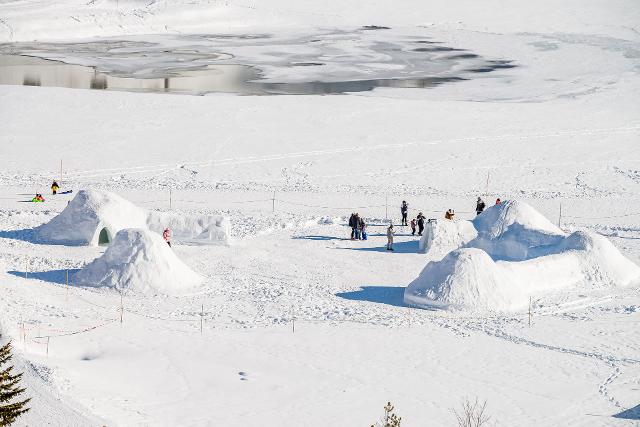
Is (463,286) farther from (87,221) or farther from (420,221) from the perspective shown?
(87,221)

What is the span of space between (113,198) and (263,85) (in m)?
28.6

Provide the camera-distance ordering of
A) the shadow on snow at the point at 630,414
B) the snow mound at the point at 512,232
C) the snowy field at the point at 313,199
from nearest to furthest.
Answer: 1. the shadow on snow at the point at 630,414
2. the snowy field at the point at 313,199
3. the snow mound at the point at 512,232

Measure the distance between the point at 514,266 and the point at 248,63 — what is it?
41230 millimetres

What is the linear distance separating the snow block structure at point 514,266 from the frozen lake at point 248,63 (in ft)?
86.6

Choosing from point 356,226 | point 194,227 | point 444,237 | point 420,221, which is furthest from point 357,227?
point 194,227

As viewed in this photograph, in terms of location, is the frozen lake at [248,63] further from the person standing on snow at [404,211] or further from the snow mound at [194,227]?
the snow mound at [194,227]

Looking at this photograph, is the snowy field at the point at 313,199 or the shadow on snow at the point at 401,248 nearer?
the snowy field at the point at 313,199

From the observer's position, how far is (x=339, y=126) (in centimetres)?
5078

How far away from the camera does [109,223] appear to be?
107 ft

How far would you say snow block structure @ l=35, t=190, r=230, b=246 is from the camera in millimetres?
32562

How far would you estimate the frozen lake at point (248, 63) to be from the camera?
6066cm

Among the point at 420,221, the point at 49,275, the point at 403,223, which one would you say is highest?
the point at 420,221

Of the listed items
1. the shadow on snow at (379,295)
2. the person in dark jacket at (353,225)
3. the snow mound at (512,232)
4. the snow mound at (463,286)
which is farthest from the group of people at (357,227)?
the snow mound at (463,286)

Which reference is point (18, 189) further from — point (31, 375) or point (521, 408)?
point (521, 408)
